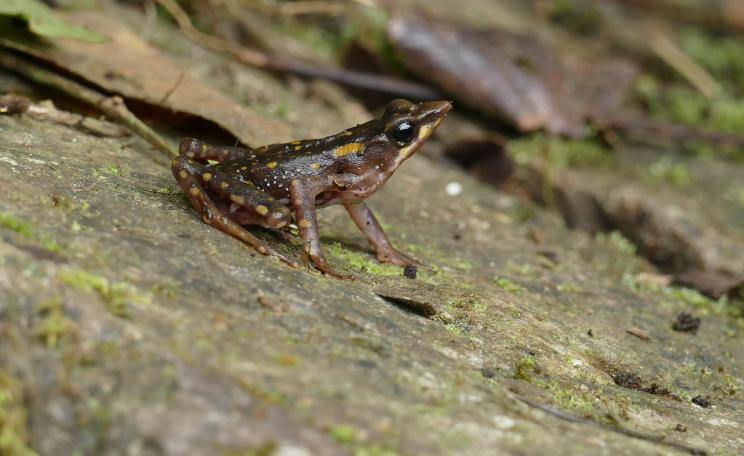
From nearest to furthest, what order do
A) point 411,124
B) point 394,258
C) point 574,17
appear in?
point 411,124
point 394,258
point 574,17

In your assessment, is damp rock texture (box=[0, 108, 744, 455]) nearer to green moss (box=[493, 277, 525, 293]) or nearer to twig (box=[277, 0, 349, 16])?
green moss (box=[493, 277, 525, 293])

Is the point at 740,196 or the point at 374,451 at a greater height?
the point at 740,196

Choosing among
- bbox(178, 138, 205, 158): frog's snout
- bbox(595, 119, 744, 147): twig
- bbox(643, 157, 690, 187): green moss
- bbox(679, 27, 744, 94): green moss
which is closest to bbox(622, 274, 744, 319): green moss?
bbox(643, 157, 690, 187): green moss

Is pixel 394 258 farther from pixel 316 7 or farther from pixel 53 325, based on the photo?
pixel 316 7

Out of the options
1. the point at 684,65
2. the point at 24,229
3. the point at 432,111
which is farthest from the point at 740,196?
the point at 24,229

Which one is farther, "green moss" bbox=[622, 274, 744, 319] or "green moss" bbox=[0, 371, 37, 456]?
"green moss" bbox=[622, 274, 744, 319]

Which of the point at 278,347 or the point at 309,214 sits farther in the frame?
the point at 309,214

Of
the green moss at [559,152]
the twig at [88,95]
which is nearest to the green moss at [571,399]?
the twig at [88,95]
